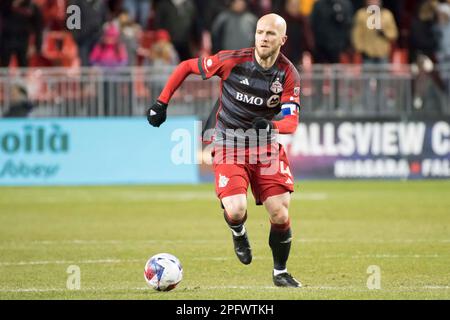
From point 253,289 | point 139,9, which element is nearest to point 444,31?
point 139,9

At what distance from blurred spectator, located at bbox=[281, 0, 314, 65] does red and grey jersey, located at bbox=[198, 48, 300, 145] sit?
1232cm

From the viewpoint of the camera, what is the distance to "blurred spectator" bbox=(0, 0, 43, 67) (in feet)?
75.4

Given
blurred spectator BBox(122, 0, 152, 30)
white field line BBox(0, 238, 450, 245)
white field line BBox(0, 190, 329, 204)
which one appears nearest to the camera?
white field line BBox(0, 238, 450, 245)

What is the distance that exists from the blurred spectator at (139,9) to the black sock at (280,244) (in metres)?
14.8

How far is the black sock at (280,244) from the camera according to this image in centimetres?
1073

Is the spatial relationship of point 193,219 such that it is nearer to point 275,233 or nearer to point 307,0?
point 275,233

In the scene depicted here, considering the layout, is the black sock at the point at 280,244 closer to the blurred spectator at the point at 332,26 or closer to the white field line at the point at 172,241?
the white field line at the point at 172,241

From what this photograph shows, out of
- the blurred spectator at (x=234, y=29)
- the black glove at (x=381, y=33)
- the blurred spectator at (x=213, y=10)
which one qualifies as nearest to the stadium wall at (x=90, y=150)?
the blurred spectator at (x=234, y=29)

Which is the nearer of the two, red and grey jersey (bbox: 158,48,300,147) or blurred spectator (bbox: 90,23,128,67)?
red and grey jersey (bbox: 158,48,300,147)

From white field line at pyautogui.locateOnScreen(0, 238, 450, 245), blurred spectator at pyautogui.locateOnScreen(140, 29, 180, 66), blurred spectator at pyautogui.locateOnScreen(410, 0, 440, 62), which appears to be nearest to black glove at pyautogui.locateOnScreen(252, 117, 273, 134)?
white field line at pyautogui.locateOnScreen(0, 238, 450, 245)

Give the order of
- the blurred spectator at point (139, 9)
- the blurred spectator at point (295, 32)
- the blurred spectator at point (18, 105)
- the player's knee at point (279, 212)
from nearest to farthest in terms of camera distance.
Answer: the player's knee at point (279, 212), the blurred spectator at point (18, 105), the blurred spectator at point (295, 32), the blurred spectator at point (139, 9)

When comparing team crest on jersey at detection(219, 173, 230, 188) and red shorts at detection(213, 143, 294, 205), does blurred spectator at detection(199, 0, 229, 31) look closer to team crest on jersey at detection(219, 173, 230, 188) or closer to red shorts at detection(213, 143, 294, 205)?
red shorts at detection(213, 143, 294, 205)

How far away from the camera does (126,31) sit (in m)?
23.1
